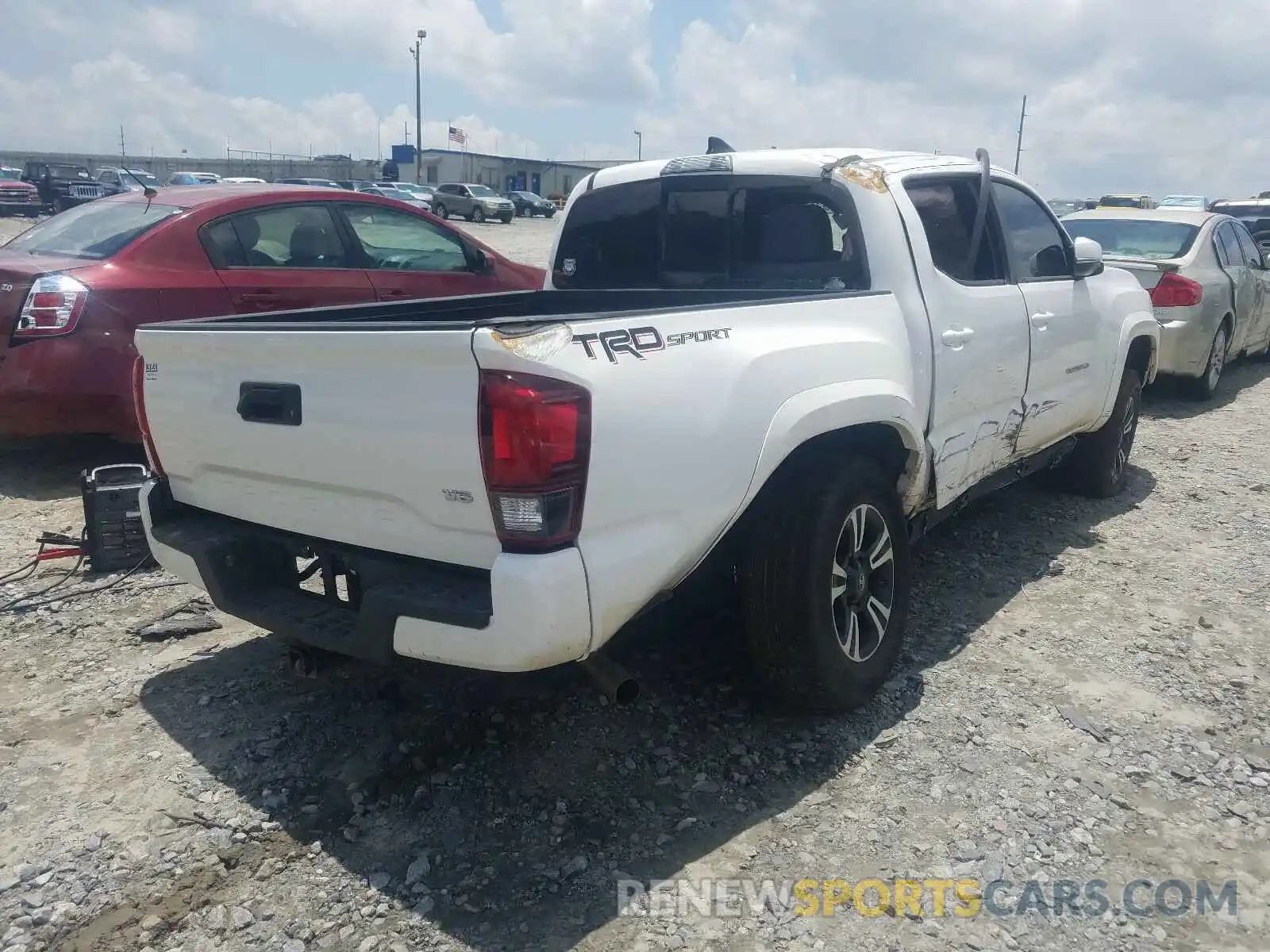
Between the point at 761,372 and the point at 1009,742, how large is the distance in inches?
57.9

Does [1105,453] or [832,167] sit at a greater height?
[832,167]

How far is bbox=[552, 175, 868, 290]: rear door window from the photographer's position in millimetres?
3861

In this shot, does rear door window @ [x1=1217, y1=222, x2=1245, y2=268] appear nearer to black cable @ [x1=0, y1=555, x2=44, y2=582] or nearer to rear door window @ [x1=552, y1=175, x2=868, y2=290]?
rear door window @ [x1=552, y1=175, x2=868, y2=290]

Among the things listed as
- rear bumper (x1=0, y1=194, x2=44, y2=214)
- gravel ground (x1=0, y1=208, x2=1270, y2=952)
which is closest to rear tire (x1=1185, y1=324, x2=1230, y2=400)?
gravel ground (x1=0, y1=208, x2=1270, y2=952)

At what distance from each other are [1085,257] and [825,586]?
2791mm

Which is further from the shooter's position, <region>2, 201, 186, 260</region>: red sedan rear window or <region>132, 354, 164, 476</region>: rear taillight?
<region>2, 201, 186, 260</region>: red sedan rear window

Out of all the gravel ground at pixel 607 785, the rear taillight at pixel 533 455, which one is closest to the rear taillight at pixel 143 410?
the gravel ground at pixel 607 785

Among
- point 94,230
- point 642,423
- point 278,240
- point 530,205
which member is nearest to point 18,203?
point 530,205

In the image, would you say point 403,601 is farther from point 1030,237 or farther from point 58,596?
point 1030,237

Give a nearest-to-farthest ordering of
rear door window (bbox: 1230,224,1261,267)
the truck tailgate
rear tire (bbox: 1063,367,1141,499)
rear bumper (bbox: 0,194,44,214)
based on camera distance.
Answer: the truck tailgate, rear tire (bbox: 1063,367,1141,499), rear door window (bbox: 1230,224,1261,267), rear bumper (bbox: 0,194,44,214)

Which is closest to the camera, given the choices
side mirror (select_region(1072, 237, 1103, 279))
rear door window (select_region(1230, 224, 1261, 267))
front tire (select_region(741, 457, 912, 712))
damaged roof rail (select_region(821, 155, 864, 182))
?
front tire (select_region(741, 457, 912, 712))

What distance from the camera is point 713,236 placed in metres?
4.20

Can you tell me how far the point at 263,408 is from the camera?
2.81m

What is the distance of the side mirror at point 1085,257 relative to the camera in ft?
Answer: 16.0
